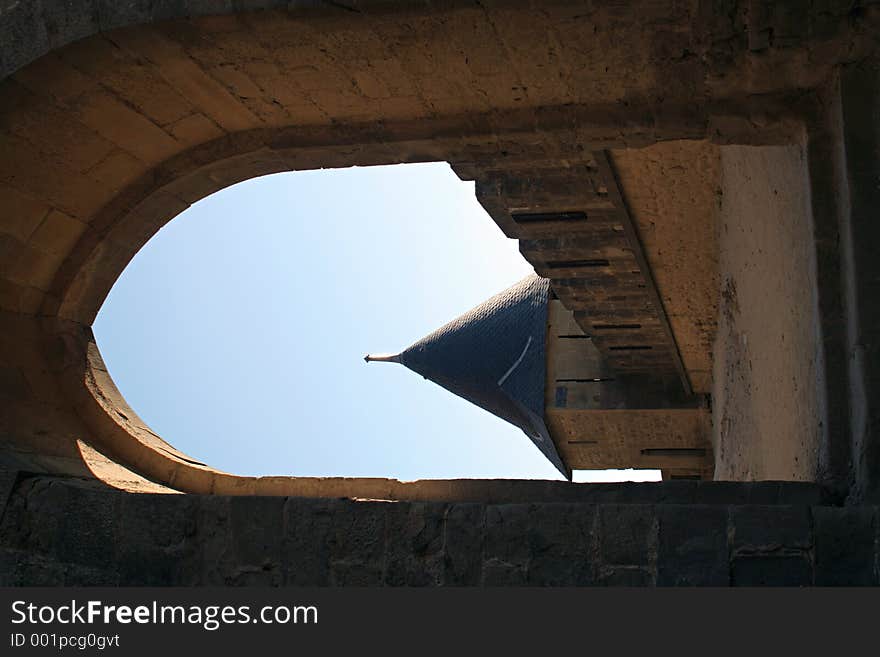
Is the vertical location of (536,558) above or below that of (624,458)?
below

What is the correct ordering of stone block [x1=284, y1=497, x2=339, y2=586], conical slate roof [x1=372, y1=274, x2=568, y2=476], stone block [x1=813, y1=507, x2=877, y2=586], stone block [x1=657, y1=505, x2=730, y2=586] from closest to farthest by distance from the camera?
stone block [x1=813, y1=507, x2=877, y2=586] → stone block [x1=657, y1=505, x2=730, y2=586] → stone block [x1=284, y1=497, x2=339, y2=586] → conical slate roof [x1=372, y1=274, x2=568, y2=476]

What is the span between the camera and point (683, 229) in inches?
300

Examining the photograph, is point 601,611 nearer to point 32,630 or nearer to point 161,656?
point 161,656

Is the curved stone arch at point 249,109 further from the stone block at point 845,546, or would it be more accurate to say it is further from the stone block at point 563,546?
the stone block at point 845,546

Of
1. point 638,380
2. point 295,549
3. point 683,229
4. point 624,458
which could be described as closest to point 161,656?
point 295,549

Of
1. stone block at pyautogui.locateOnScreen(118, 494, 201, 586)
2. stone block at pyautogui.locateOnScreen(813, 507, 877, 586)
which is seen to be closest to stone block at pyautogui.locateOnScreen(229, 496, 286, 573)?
stone block at pyautogui.locateOnScreen(118, 494, 201, 586)

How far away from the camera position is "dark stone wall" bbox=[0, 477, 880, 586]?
2.79 metres

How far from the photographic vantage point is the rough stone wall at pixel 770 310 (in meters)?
3.59

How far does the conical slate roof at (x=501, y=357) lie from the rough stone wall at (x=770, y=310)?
4963 millimetres

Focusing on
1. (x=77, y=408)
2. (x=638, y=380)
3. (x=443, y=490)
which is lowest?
(x=443, y=490)

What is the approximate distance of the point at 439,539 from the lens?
303 cm

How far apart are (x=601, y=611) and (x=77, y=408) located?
2.65 m

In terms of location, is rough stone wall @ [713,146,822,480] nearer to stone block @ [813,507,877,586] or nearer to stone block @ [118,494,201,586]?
stone block @ [813,507,877,586]

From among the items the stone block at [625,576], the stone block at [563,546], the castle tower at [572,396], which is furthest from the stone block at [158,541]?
the castle tower at [572,396]
